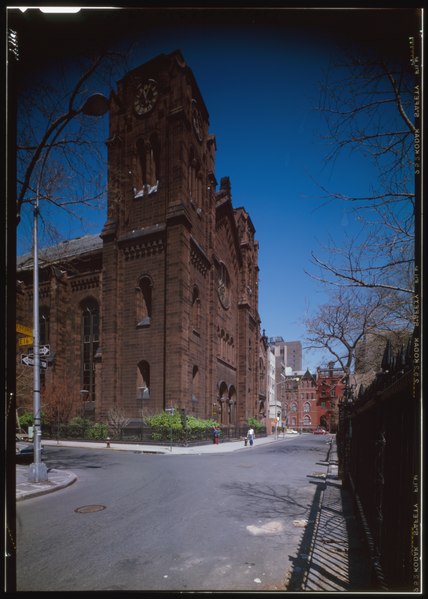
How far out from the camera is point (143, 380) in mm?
28156

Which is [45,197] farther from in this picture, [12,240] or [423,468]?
[423,468]

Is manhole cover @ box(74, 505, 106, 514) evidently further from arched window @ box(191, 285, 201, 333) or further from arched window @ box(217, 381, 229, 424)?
arched window @ box(217, 381, 229, 424)

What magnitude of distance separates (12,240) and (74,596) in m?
2.98

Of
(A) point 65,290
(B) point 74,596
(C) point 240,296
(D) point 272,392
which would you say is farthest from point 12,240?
(D) point 272,392

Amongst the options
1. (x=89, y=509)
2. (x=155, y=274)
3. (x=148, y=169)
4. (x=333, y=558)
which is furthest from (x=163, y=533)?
(x=148, y=169)

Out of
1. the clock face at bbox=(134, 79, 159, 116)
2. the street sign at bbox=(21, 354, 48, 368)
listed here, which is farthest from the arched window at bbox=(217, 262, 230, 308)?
the street sign at bbox=(21, 354, 48, 368)

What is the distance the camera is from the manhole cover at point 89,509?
7469 millimetres

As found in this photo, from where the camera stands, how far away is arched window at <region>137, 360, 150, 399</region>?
27.5 m

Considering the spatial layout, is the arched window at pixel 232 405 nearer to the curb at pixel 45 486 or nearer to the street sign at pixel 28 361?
the curb at pixel 45 486

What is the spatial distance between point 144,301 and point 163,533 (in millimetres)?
24263

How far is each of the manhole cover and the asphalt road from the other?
2 centimetres

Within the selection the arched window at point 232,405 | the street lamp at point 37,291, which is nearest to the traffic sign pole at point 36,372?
the street lamp at point 37,291

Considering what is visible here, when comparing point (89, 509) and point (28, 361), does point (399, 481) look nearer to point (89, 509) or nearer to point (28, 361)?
point (89, 509)

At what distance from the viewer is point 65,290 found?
829 inches
